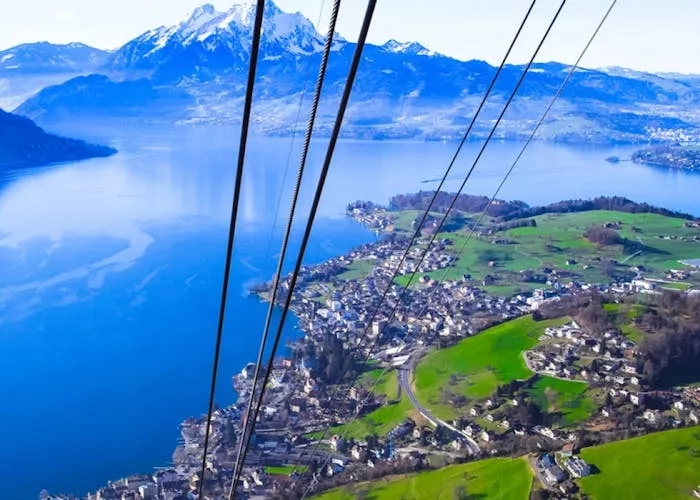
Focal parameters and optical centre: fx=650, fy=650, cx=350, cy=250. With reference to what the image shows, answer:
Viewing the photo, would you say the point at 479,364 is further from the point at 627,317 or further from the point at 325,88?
the point at 325,88

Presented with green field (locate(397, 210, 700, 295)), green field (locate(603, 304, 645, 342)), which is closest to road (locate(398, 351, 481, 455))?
green field (locate(603, 304, 645, 342))

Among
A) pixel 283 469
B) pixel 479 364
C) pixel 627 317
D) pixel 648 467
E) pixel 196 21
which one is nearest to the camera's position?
pixel 648 467

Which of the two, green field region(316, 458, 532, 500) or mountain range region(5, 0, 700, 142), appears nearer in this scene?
green field region(316, 458, 532, 500)

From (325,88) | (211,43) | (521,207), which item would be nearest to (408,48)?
(211,43)

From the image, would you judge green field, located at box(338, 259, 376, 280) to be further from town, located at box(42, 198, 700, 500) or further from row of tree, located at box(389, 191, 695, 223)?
row of tree, located at box(389, 191, 695, 223)

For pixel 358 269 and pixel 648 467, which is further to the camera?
pixel 358 269

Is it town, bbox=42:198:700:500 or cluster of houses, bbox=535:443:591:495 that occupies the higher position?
cluster of houses, bbox=535:443:591:495

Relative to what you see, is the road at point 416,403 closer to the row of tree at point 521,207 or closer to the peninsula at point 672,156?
the row of tree at point 521,207
